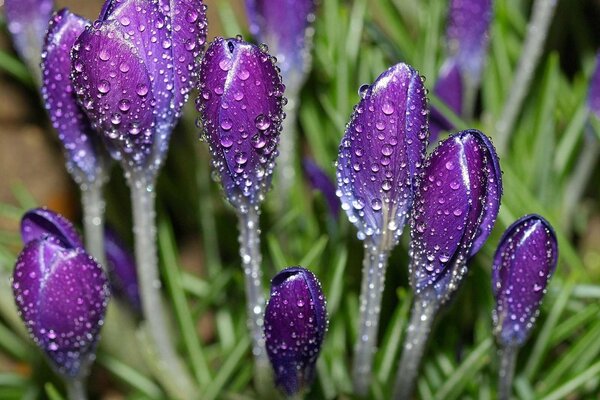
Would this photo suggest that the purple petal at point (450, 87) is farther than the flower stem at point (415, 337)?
Yes

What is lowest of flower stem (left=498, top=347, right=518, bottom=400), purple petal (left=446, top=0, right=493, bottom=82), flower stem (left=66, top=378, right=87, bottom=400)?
flower stem (left=66, top=378, right=87, bottom=400)

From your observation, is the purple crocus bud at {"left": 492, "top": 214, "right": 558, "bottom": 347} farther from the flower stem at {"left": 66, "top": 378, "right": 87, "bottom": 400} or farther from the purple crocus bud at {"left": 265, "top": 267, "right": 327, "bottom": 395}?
the flower stem at {"left": 66, "top": 378, "right": 87, "bottom": 400}

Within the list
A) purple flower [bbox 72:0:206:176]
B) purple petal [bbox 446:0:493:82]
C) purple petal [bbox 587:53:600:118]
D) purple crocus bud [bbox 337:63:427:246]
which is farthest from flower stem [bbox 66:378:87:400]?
purple petal [bbox 587:53:600:118]

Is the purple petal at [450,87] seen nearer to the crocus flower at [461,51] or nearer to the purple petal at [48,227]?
the crocus flower at [461,51]

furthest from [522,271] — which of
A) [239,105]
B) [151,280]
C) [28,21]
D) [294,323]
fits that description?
[28,21]

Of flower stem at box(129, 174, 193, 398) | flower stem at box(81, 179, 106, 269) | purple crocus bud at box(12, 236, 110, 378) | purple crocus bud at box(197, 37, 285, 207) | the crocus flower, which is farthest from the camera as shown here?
the crocus flower

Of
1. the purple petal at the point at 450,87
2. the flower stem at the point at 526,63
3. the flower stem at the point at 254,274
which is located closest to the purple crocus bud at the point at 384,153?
the flower stem at the point at 254,274
